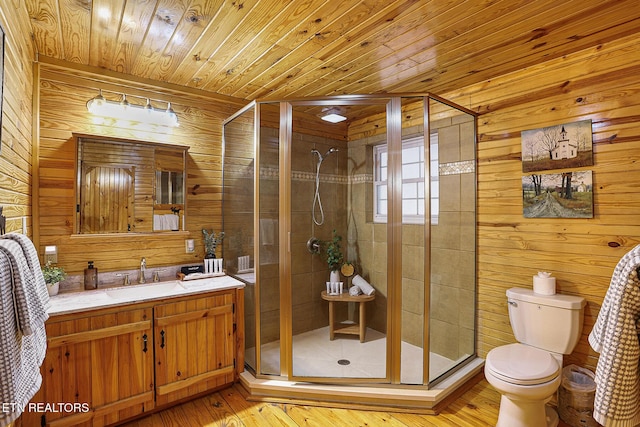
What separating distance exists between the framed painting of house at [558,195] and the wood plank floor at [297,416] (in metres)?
1.37

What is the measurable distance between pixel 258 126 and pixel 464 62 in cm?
157

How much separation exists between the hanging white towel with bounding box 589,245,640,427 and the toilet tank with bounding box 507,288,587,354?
1183 mm

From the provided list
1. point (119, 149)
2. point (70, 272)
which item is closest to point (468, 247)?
point (119, 149)

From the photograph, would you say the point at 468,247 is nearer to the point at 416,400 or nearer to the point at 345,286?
the point at 345,286

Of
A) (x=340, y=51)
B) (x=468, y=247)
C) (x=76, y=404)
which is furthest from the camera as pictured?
(x=468, y=247)

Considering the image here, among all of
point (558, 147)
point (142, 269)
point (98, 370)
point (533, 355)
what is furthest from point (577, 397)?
point (142, 269)

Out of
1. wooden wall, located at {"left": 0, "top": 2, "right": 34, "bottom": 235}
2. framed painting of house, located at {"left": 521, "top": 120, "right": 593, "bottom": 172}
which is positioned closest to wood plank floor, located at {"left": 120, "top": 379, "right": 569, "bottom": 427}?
wooden wall, located at {"left": 0, "top": 2, "right": 34, "bottom": 235}

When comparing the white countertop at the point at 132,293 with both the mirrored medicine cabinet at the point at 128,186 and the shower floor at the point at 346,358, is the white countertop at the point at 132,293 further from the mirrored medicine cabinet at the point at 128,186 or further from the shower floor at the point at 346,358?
the shower floor at the point at 346,358

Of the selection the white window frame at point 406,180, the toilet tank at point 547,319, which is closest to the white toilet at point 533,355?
the toilet tank at point 547,319

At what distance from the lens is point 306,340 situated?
2.61 metres

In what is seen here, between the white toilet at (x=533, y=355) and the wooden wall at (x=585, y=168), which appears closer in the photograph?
the white toilet at (x=533, y=355)

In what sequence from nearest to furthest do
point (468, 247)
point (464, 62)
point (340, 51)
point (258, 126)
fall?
1. point (340, 51)
2. point (464, 62)
3. point (258, 126)
4. point (468, 247)

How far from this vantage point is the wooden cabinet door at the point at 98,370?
1.86 meters

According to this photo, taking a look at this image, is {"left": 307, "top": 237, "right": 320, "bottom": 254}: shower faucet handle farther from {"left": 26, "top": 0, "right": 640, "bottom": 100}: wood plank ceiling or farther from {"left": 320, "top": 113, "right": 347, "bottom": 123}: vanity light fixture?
{"left": 26, "top": 0, "right": 640, "bottom": 100}: wood plank ceiling
